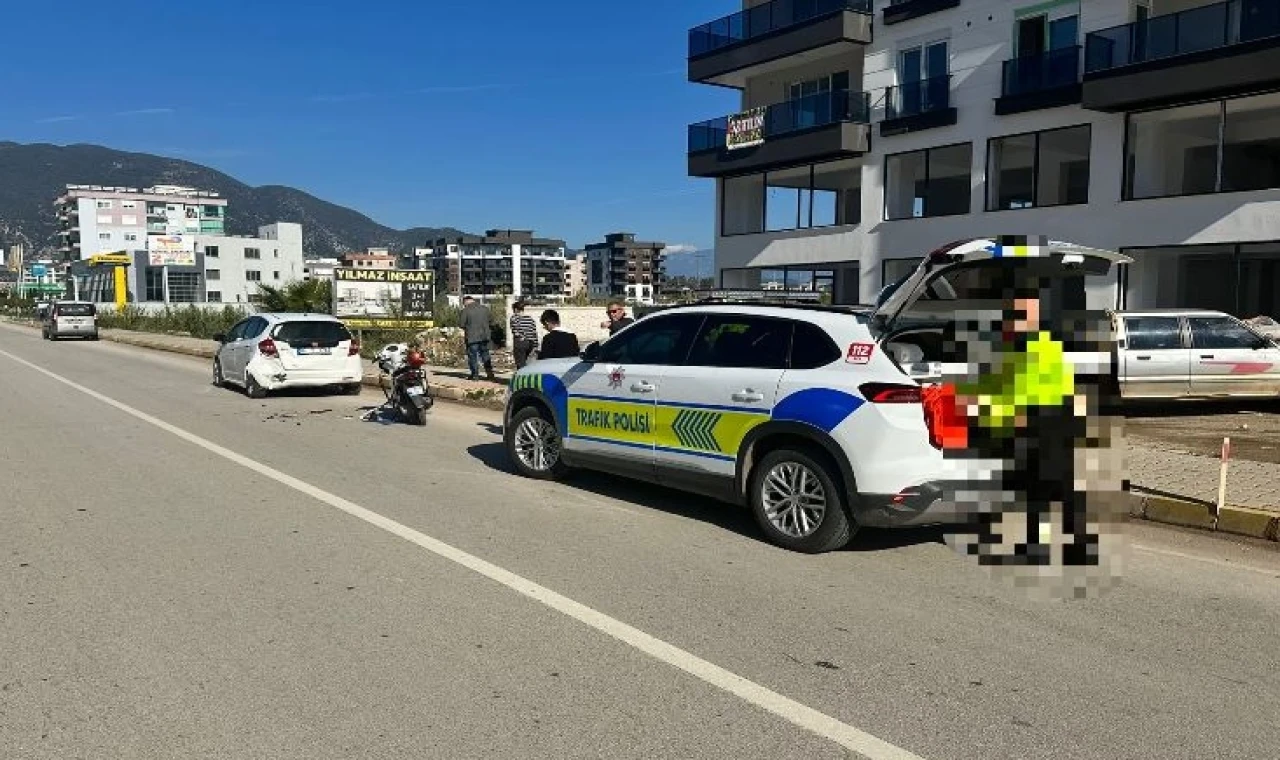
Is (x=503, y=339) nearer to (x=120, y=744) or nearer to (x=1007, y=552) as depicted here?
(x=1007, y=552)

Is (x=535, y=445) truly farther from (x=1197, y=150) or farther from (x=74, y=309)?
(x=74, y=309)

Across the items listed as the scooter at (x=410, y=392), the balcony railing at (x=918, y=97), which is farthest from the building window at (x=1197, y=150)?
the scooter at (x=410, y=392)

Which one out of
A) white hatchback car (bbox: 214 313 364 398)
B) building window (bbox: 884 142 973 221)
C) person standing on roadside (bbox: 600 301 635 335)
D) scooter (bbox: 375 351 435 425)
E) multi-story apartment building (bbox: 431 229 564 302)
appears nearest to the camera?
scooter (bbox: 375 351 435 425)

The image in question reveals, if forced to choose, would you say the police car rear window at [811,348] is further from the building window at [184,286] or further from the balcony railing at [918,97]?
the building window at [184,286]

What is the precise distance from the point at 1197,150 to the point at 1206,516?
67.2 ft

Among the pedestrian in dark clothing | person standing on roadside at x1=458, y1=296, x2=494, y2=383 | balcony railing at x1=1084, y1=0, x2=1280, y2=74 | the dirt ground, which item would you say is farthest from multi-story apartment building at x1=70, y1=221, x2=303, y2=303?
the dirt ground

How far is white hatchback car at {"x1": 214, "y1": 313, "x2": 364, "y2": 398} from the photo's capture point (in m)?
16.2

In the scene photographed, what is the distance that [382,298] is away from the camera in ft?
94.1

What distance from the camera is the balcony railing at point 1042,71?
2314cm

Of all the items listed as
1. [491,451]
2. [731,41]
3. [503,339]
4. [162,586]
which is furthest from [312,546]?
[731,41]

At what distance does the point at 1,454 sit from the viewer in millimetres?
10102

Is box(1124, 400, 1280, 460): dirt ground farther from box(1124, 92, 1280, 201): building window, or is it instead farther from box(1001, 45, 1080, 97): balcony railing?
box(1001, 45, 1080, 97): balcony railing

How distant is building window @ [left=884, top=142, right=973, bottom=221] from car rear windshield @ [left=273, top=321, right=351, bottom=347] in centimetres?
1790

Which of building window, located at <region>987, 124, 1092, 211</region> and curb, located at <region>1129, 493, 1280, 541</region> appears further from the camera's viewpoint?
building window, located at <region>987, 124, 1092, 211</region>
